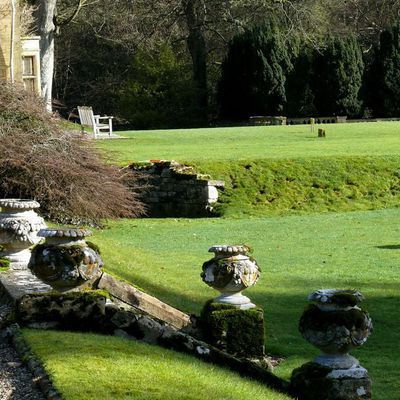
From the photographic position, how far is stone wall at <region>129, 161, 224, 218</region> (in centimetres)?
2870

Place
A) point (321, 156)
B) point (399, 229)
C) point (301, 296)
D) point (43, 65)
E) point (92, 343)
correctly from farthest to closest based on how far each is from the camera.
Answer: point (43, 65)
point (321, 156)
point (399, 229)
point (301, 296)
point (92, 343)

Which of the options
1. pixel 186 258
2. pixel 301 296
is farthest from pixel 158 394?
pixel 186 258

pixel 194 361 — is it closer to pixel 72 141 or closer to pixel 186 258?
pixel 186 258

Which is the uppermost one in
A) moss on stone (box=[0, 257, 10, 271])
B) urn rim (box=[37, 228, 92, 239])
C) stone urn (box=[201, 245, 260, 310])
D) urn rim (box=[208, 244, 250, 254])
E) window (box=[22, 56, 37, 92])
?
window (box=[22, 56, 37, 92])

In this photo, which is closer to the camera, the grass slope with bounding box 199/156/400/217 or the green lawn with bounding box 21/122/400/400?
the green lawn with bounding box 21/122/400/400

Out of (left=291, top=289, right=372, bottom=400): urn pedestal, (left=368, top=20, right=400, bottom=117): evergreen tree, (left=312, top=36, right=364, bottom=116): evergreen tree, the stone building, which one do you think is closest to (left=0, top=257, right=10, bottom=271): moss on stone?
(left=291, top=289, right=372, bottom=400): urn pedestal

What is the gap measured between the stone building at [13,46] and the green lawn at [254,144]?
3.52 m

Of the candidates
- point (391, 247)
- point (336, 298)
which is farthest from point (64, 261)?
point (391, 247)

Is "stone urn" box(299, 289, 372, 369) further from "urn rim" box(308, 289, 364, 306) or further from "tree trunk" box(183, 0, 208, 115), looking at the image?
"tree trunk" box(183, 0, 208, 115)

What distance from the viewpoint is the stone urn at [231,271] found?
1048cm

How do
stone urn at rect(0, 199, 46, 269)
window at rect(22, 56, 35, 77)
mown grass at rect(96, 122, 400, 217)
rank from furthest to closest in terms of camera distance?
window at rect(22, 56, 35, 77), mown grass at rect(96, 122, 400, 217), stone urn at rect(0, 199, 46, 269)

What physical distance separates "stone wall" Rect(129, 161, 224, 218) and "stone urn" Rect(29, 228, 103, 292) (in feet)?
62.6

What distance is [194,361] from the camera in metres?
8.63

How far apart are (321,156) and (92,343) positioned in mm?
23829
